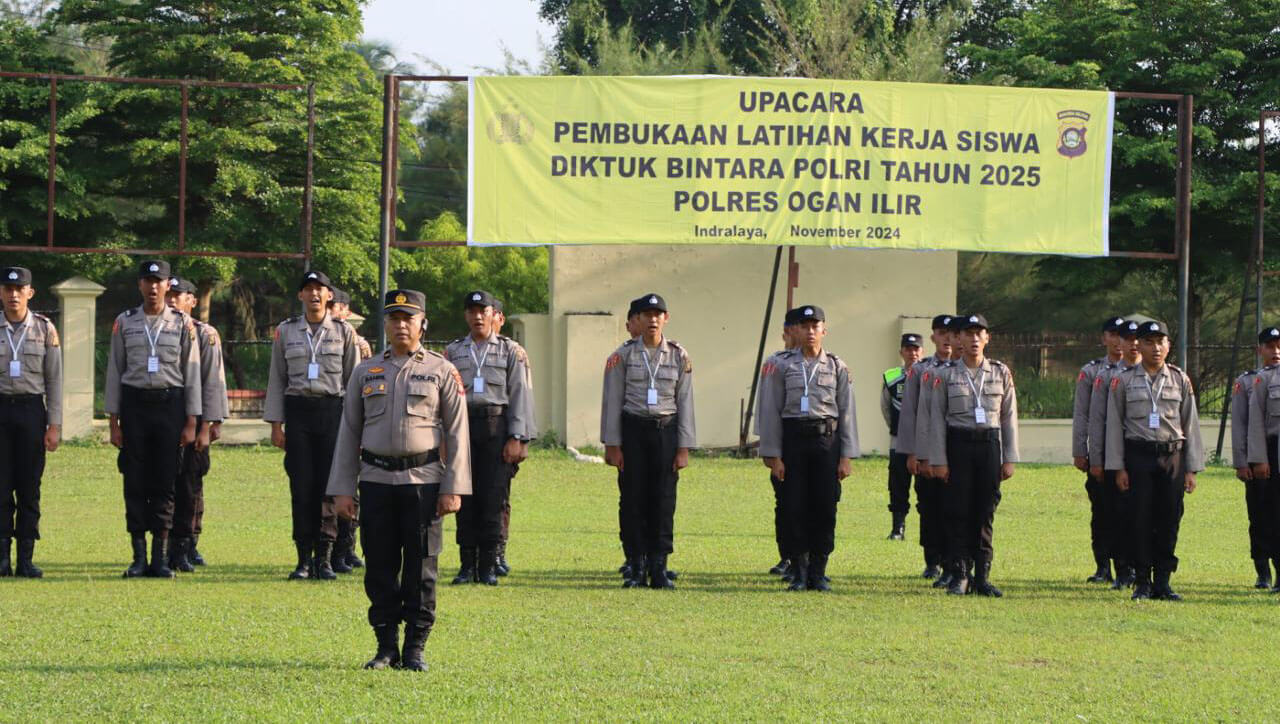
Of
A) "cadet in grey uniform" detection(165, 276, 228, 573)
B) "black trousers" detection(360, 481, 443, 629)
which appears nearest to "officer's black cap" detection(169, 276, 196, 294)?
"cadet in grey uniform" detection(165, 276, 228, 573)

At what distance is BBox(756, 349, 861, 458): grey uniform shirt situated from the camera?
10805 mm

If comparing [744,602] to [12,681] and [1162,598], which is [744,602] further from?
[12,681]

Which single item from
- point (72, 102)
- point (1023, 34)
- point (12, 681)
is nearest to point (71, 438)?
point (72, 102)

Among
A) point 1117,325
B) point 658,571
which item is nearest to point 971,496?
point 1117,325

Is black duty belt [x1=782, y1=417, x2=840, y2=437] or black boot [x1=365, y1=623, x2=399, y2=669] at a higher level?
black duty belt [x1=782, y1=417, x2=840, y2=437]

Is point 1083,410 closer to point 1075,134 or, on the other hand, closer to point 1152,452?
point 1152,452

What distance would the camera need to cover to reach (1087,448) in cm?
1159

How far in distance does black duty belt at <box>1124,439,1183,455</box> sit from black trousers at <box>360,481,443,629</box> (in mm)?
5336

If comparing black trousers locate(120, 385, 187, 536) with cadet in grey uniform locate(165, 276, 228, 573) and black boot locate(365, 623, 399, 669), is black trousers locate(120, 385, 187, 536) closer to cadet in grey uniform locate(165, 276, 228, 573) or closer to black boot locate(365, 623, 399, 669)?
cadet in grey uniform locate(165, 276, 228, 573)

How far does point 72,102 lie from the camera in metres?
26.6

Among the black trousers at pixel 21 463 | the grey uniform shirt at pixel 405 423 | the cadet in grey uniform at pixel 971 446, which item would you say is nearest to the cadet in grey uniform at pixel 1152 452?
the cadet in grey uniform at pixel 971 446

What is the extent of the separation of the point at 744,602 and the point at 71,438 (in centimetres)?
1504

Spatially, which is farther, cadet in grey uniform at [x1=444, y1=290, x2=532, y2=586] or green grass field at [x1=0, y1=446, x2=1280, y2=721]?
cadet in grey uniform at [x1=444, y1=290, x2=532, y2=586]

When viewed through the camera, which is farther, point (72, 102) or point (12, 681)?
point (72, 102)
